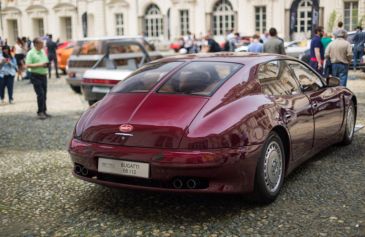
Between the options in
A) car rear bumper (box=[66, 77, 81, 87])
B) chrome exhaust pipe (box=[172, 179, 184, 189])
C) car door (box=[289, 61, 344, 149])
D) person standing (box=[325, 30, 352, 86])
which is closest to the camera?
chrome exhaust pipe (box=[172, 179, 184, 189])

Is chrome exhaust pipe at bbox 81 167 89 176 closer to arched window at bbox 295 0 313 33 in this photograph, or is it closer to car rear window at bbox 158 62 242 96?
car rear window at bbox 158 62 242 96

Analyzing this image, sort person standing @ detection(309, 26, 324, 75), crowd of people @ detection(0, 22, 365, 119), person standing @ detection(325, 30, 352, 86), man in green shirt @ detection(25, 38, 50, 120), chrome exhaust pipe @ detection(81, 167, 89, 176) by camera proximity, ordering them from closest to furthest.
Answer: chrome exhaust pipe @ detection(81, 167, 89, 176) → man in green shirt @ detection(25, 38, 50, 120) → crowd of people @ detection(0, 22, 365, 119) → person standing @ detection(325, 30, 352, 86) → person standing @ detection(309, 26, 324, 75)

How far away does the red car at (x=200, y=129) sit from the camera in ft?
13.4

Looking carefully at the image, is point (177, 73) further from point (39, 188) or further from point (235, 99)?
point (39, 188)

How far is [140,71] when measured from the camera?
5.39 m

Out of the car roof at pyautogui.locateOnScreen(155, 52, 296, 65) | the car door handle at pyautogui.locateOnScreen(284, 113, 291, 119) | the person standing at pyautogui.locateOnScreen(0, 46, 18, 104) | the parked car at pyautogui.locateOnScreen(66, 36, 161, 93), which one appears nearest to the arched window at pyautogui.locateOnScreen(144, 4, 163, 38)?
Result: the parked car at pyautogui.locateOnScreen(66, 36, 161, 93)

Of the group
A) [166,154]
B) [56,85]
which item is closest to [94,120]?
[166,154]

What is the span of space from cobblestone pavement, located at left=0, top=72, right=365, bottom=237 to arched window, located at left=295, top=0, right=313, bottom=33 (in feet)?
100

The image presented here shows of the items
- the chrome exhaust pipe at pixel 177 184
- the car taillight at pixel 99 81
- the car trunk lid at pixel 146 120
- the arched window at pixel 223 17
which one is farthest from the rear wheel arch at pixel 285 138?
the arched window at pixel 223 17

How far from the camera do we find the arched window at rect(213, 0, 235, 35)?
127ft

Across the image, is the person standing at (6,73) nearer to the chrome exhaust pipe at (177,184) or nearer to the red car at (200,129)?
the red car at (200,129)

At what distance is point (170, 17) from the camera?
1596 inches

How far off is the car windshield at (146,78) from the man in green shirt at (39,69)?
5.40 metres

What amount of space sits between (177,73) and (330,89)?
2238mm
